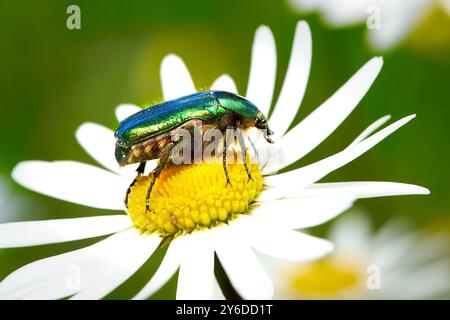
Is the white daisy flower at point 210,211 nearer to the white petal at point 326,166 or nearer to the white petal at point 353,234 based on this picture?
the white petal at point 326,166

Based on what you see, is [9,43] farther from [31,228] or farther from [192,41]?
[31,228]

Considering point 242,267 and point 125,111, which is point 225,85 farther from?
point 242,267

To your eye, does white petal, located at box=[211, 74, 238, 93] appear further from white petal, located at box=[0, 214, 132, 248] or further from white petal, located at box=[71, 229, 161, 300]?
white petal, located at box=[71, 229, 161, 300]

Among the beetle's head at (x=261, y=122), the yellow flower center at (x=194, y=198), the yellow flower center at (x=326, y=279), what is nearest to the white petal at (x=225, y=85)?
the beetle's head at (x=261, y=122)

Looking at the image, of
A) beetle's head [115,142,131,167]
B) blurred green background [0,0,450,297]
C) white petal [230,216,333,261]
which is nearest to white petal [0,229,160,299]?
beetle's head [115,142,131,167]

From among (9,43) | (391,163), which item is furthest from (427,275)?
(9,43)
